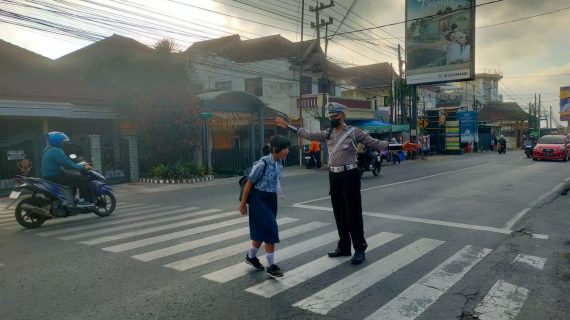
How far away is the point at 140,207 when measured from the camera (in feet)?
35.8

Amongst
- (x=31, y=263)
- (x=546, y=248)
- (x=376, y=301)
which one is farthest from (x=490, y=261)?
(x=31, y=263)

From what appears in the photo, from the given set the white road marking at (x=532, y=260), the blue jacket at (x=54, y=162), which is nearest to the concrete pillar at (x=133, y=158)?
the blue jacket at (x=54, y=162)

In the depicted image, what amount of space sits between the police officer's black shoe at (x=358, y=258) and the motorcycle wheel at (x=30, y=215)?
6176mm

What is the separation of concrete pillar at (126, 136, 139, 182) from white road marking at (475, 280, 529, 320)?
15.6m

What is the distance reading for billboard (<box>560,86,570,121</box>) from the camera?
41781 mm

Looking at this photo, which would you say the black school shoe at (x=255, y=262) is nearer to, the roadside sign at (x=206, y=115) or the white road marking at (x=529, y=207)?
the white road marking at (x=529, y=207)

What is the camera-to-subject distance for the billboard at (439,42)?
3155cm

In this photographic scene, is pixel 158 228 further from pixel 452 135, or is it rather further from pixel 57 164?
pixel 452 135

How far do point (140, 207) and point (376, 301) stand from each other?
807 centimetres

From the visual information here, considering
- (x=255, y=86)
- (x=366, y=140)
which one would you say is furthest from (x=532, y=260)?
(x=255, y=86)

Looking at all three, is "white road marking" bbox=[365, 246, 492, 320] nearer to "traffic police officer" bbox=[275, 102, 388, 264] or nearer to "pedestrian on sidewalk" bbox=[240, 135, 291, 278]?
"traffic police officer" bbox=[275, 102, 388, 264]

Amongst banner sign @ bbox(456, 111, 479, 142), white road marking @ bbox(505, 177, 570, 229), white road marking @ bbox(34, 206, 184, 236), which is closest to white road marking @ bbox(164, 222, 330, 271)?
white road marking @ bbox(34, 206, 184, 236)

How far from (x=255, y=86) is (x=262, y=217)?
98.2 ft

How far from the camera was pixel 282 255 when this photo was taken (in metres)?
5.92
